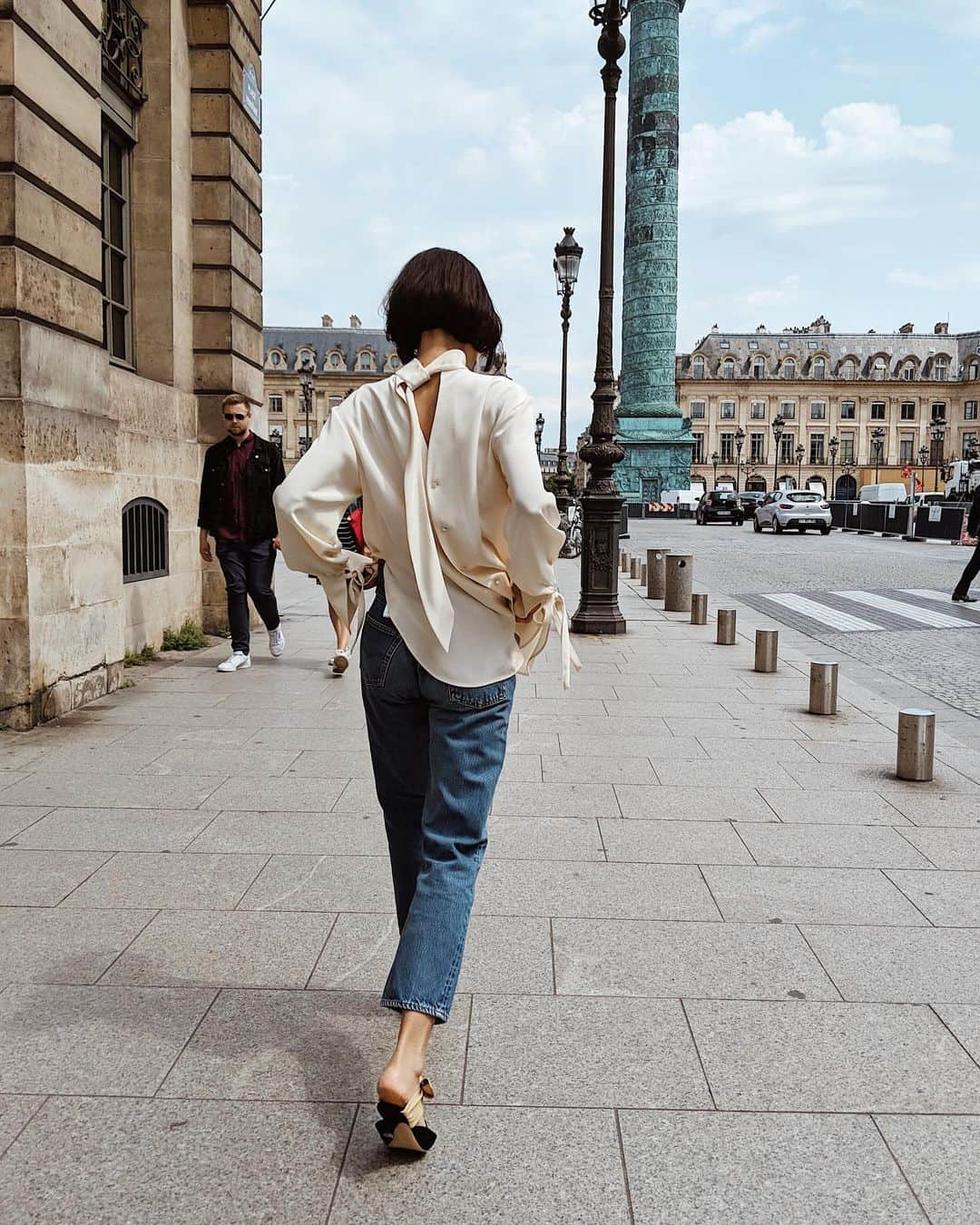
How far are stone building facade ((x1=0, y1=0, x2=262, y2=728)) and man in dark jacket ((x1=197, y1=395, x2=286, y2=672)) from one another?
2.48ft

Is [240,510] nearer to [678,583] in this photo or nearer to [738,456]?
[678,583]

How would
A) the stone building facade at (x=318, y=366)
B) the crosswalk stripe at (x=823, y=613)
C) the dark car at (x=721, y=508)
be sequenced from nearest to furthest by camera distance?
the crosswalk stripe at (x=823, y=613) < the dark car at (x=721, y=508) < the stone building facade at (x=318, y=366)

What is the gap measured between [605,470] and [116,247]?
5.49 metres

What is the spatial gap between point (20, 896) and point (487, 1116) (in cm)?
213

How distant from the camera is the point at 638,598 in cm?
1634

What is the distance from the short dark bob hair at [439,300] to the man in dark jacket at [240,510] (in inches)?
249

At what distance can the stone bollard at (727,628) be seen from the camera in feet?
37.1

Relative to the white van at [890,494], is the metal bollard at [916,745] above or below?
below

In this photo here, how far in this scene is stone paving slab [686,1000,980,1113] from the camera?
2797 mm

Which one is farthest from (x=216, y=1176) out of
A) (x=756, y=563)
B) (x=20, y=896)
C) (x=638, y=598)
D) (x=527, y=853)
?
(x=756, y=563)

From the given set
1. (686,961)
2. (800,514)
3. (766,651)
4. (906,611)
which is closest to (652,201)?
(800,514)

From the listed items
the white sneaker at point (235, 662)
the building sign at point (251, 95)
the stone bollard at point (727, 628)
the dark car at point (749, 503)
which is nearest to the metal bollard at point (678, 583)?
the stone bollard at point (727, 628)

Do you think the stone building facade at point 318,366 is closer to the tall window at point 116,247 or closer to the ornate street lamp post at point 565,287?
the ornate street lamp post at point 565,287

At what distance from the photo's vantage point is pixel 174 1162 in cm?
250
